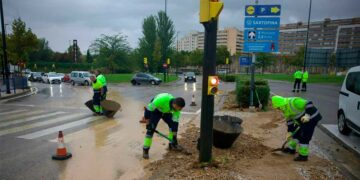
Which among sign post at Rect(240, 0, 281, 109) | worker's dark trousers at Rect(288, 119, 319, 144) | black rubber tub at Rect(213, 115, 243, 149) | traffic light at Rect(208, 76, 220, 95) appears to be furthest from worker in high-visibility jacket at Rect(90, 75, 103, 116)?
worker's dark trousers at Rect(288, 119, 319, 144)

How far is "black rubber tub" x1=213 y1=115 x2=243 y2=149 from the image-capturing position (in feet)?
19.2

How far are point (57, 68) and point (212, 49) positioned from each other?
73.2 metres

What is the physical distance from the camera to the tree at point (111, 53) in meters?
54.4

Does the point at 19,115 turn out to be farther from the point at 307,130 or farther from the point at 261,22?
the point at 261,22

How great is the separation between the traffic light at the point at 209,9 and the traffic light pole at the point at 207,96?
8cm

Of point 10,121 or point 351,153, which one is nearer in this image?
point 351,153

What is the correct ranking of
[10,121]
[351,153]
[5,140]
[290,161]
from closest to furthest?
[290,161], [351,153], [5,140], [10,121]

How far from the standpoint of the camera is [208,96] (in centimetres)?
462

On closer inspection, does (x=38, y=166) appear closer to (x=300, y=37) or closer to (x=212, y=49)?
(x=212, y=49)

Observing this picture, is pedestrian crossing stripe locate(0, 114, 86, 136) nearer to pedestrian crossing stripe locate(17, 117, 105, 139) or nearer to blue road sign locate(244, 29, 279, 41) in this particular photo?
pedestrian crossing stripe locate(17, 117, 105, 139)

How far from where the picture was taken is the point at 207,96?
4.62 m

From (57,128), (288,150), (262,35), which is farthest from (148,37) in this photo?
(288,150)

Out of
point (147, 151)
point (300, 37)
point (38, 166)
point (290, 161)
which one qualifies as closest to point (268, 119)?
point (290, 161)

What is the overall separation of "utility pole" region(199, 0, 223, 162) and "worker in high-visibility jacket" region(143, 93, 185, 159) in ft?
2.29
